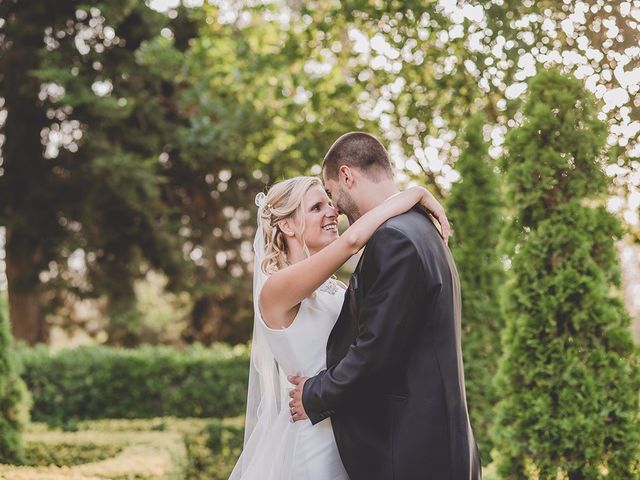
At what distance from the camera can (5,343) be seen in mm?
8070

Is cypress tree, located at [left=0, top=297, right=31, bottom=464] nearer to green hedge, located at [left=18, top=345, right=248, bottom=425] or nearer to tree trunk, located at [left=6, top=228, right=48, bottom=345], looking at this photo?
green hedge, located at [left=18, top=345, right=248, bottom=425]

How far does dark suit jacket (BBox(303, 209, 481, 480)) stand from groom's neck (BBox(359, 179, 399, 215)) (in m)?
0.30

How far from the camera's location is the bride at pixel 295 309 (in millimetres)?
3279

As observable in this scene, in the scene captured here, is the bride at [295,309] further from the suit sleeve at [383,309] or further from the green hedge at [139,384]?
the green hedge at [139,384]

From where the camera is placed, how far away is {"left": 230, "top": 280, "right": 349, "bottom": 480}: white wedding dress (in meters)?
3.41

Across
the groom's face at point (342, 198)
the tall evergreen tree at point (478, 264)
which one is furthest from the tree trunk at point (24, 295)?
the groom's face at point (342, 198)

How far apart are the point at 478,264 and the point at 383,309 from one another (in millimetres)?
6135

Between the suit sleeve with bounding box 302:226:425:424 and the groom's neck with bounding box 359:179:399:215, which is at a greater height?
the groom's neck with bounding box 359:179:399:215

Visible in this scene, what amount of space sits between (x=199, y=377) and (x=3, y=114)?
23.7 ft

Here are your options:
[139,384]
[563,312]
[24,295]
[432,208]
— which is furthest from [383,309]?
[24,295]

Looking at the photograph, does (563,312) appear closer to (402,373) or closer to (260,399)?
(260,399)

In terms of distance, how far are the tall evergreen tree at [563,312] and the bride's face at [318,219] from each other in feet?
8.14

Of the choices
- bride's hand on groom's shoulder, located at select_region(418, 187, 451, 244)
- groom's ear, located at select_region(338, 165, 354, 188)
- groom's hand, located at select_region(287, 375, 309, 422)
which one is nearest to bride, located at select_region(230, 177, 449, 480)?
bride's hand on groom's shoulder, located at select_region(418, 187, 451, 244)

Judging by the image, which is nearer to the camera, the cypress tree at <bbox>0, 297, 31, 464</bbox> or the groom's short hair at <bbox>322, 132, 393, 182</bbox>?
the groom's short hair at <bbox>322, 132, 393, 182</bbox>
